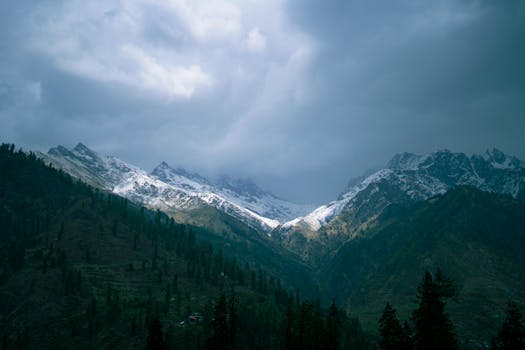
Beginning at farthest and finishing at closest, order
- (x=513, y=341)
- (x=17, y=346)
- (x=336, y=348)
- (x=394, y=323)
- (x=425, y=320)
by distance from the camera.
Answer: (x=17, y=346) → (x=336, y=348) → (x=394, y=323) → (x=425, y=320) → (x=513, y=341)

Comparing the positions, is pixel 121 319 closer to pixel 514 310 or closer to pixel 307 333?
pixel 307 333

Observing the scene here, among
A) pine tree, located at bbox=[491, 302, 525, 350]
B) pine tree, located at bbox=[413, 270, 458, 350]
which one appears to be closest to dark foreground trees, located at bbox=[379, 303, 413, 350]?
pine tree, located at bbox=[413, 270, 458, 350]

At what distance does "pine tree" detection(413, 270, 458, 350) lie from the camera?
6769 centimetres

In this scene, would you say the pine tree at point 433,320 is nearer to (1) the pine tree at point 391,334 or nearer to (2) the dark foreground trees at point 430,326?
(2) the dark foreground trees at point 430,326

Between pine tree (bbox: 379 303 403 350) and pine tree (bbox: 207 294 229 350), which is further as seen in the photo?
pine tree (bbox: 207 294 229 350)

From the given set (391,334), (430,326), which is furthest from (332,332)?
(430,326)

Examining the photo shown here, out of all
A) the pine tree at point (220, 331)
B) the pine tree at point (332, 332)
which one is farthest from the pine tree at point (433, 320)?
the pine tree at point (220, 331)

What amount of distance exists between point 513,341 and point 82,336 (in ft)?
576

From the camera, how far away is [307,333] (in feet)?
287

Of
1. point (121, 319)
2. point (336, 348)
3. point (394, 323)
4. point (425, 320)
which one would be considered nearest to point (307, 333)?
point (336, 348)

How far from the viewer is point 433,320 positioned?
6888 cm

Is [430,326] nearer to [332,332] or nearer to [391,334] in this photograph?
[391,334]

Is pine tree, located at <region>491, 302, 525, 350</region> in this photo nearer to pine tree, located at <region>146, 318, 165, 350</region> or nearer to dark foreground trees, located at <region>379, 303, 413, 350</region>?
dark foreground trees, located at <region>379, 303, 413, 350</region>

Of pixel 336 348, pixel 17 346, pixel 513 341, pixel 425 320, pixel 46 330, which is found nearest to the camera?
pixel 513 341
